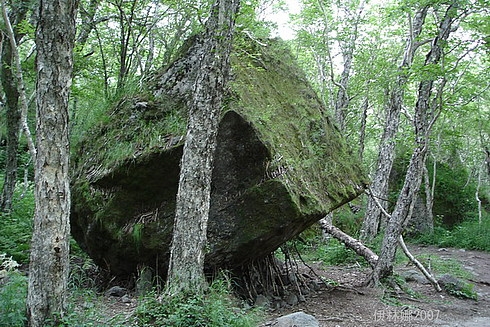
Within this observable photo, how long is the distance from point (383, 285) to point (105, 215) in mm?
4950

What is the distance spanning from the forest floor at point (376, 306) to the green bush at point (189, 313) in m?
0.39

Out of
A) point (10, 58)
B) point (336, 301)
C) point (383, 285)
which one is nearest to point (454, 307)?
point (383, 285)

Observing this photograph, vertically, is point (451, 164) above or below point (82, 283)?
above

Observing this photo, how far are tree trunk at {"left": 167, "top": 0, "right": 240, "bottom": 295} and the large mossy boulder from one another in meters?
0.85

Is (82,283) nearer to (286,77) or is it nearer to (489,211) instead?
(286,77)

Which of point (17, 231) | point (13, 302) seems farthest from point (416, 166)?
point (17, 231)

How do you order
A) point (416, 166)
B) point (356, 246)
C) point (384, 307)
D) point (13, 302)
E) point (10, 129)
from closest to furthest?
point (13, 302) → point (384, 307) → point (416, 166) → point (356, 246) → point (10, 129)

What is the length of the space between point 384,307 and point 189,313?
3.65 m

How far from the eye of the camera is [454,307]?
746 cm

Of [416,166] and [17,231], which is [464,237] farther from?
[17,231]

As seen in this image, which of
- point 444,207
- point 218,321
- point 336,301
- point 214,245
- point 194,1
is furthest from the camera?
point 444,207

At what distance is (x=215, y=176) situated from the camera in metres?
6.08

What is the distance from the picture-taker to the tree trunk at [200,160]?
4.87 m

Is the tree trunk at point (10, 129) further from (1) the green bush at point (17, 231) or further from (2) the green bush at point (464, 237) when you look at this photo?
(2) the green bush at point (464, 237)
